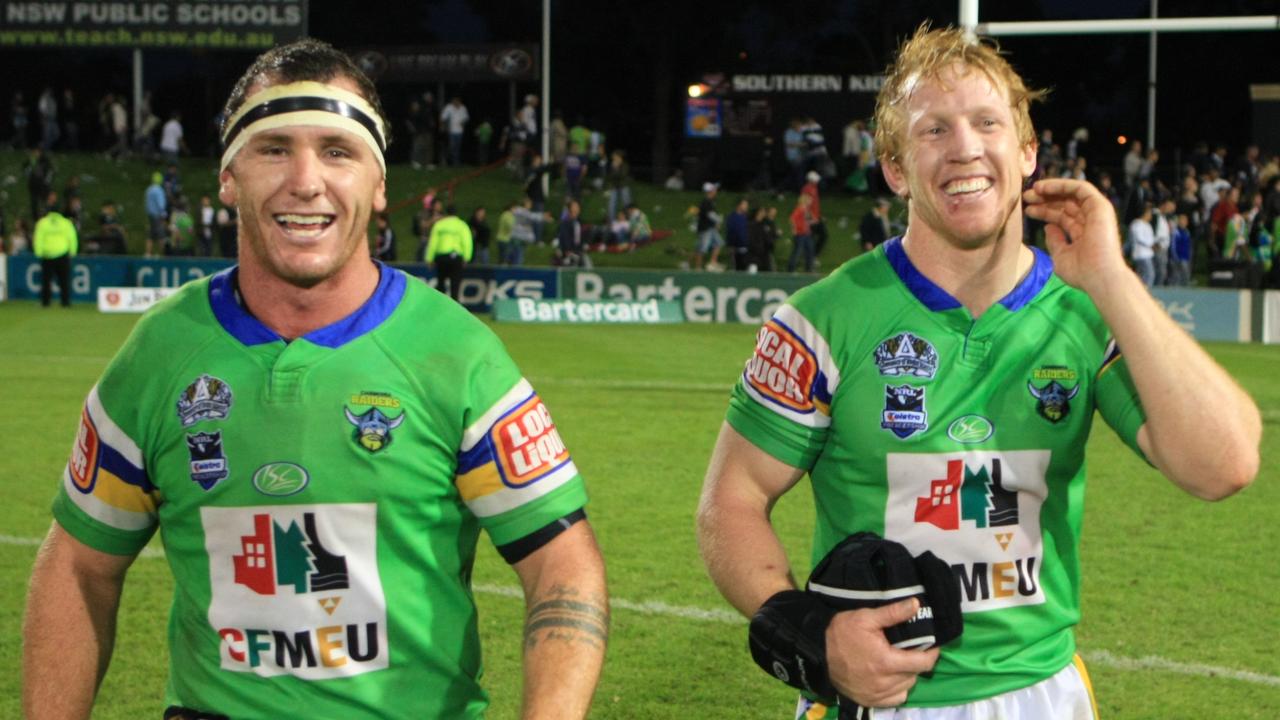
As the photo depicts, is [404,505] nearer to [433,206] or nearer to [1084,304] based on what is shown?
[1084,304]

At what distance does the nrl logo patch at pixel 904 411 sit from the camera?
314 cm

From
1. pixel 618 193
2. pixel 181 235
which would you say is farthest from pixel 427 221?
pixel 618 193

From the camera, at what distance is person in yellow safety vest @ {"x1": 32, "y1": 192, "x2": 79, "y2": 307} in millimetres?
27422

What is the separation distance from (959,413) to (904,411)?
0.11 meters

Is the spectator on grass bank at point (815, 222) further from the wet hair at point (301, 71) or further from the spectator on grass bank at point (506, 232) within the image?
the wet hair at point (301, 71)

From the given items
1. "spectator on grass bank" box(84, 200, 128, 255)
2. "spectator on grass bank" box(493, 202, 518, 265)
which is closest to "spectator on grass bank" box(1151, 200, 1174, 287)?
"spectator on grass bank" box(493, 202, 518, 265)

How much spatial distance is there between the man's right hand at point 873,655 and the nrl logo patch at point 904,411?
40cm

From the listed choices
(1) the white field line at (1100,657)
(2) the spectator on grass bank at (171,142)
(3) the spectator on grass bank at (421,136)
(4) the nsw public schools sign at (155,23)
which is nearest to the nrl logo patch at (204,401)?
(1) the white field line at (1100,657)

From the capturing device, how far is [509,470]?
2.80 m

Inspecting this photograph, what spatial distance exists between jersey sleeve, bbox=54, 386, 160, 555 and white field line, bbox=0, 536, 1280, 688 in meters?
2.89

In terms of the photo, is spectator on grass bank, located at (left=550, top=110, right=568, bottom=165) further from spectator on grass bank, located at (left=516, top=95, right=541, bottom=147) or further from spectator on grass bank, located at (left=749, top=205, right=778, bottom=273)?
spectator on grass bank, located at (left=749, top=205, right=778, bottom=273)

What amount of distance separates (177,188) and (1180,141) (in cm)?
3285

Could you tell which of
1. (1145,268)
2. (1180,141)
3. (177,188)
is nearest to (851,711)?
(1145,268)

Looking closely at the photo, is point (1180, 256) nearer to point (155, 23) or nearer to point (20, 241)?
point (20, 241)
